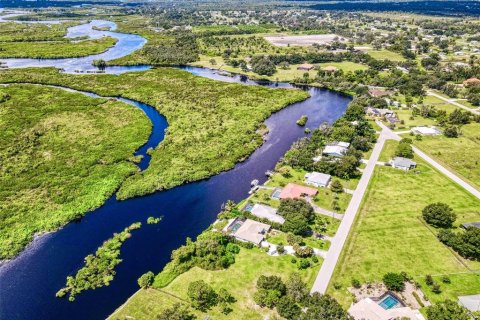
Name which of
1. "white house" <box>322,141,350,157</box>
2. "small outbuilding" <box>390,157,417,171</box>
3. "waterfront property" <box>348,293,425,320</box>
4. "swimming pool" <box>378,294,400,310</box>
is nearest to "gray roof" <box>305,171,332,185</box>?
"white house" <box>322,141,350,157</box>

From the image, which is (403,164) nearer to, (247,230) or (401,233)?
(401,233)

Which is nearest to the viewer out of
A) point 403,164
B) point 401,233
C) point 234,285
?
point 234,285

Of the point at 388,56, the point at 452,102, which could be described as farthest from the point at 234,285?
the point at 388,56

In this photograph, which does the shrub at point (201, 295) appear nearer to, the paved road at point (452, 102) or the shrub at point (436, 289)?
the shrub at point (436, 289)

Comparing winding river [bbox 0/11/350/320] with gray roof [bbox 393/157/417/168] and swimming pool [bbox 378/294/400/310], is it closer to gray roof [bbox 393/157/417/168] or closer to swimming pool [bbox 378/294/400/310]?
gray roof [bbox 393/157/417/168]

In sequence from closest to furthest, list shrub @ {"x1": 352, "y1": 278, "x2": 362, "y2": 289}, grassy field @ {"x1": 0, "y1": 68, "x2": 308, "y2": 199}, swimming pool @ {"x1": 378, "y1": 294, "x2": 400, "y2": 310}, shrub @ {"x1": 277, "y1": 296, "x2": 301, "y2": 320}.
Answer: shrub @ {"x1": 277, "y1": 296, "x2": 301, "y2": 320}
swimming pool @ {"x1": 378, "y1": 294, "x2": 400, "y2": 310}
shrub @ {"x1": 352, "y1": 278, "x2": 362, "y2": 289}
grassy field @ {"x1": 0, "y1": 68, "x2": 308, "y2": 199}

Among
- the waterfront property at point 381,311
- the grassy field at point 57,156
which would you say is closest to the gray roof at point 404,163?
the waterfront property at point 381,311
